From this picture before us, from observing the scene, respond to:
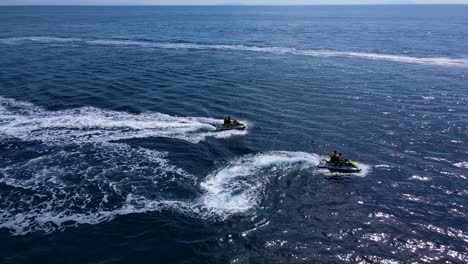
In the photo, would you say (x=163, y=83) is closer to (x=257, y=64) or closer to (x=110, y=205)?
(x=257, y=64)

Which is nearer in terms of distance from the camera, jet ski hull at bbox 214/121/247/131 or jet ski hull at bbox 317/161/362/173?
jet ski hull at bbox 317/161/362/173

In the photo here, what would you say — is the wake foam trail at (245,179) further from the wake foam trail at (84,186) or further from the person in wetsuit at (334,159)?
the wake foam trail at (84,186)

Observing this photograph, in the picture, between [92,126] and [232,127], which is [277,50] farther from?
[92,126]

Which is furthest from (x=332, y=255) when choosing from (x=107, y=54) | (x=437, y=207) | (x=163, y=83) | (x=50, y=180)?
(x=107, y=54)

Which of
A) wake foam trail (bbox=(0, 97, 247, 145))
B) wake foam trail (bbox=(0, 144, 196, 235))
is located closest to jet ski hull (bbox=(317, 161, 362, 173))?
wake foam trail (bbox=(0, 97, 247, 145))

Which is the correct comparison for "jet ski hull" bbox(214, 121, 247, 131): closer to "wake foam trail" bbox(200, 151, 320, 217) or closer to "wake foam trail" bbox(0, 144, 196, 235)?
"wake foam trail" bbox(200, 151, 320, 217)

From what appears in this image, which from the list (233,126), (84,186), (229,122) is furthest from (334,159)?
(84,186)
